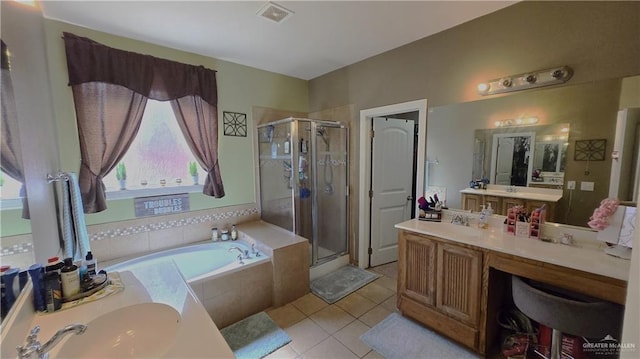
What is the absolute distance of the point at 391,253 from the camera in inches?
132

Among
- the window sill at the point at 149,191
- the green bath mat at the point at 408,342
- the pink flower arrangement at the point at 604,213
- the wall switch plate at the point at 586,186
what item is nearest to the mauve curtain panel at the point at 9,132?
the window sill at the point at 149,191

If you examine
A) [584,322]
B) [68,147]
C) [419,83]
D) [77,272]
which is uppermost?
[419,83]

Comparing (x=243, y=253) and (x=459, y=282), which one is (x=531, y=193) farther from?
(x=243, y=253)

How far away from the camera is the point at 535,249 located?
158 cm

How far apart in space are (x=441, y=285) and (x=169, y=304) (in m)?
1.82

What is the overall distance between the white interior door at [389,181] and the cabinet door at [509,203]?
1336mm

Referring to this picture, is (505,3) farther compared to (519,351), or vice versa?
(505,3)

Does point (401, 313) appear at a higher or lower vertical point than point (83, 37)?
lower

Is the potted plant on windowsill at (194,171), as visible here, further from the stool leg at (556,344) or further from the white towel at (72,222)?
the stool leg at (556,344)

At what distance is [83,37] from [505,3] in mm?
3418

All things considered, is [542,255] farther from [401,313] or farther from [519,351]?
[401,313]

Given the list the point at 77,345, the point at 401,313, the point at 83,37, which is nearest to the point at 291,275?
the point at 401,313

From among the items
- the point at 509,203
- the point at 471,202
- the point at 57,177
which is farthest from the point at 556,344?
the point at 57,177

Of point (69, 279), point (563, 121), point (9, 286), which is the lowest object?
point (69, 279)
